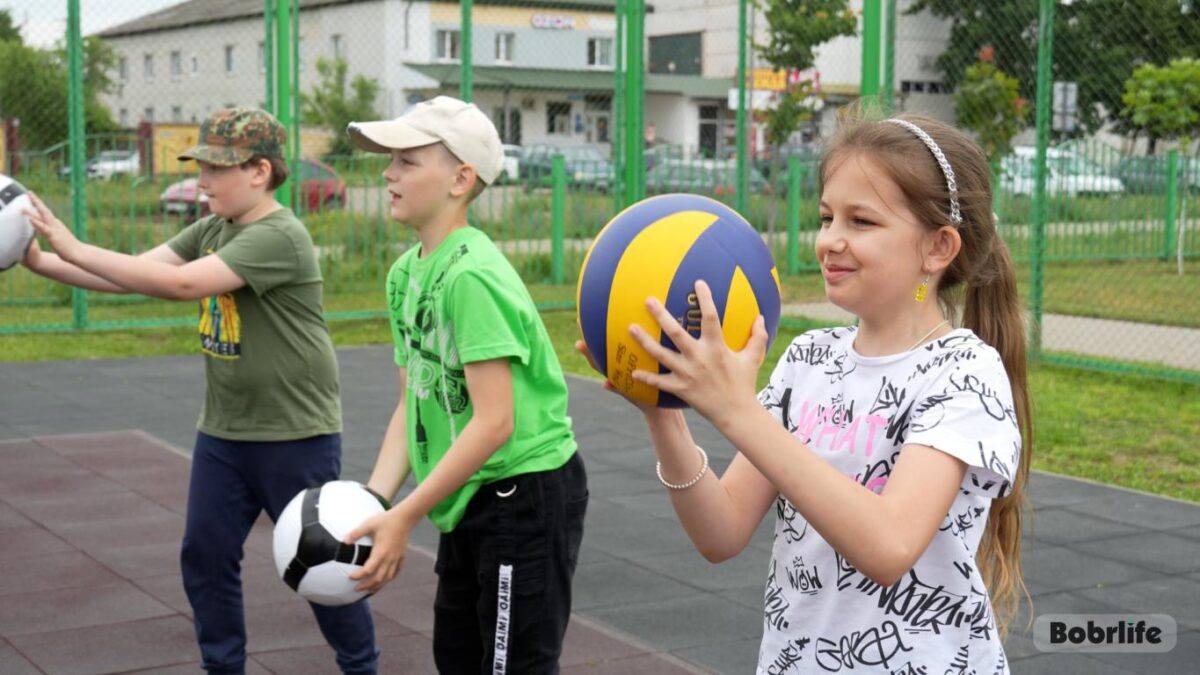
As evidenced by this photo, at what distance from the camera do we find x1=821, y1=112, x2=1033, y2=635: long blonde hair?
2.27 meters

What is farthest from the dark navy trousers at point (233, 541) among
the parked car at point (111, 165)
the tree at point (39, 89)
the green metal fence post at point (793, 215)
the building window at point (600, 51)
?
the green metal fence post at point (793, 215)

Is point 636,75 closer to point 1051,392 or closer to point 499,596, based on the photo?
point 1051,392

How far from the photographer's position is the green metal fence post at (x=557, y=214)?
15828mm

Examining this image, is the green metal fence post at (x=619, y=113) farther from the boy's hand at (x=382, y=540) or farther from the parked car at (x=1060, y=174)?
the boy's hand at (x=382, y=540)

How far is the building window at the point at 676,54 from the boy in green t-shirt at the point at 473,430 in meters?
15.1

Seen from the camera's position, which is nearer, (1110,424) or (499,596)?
(499,596)

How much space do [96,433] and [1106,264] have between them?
41.0 ft

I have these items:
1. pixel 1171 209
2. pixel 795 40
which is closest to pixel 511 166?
pixel 795 40

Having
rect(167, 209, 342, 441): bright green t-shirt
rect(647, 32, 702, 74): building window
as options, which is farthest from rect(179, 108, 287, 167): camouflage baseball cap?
rect(647, 32, 702, 74): building window

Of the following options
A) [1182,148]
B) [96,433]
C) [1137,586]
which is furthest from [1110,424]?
[96,433]

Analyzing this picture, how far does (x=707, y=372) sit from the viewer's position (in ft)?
6.31

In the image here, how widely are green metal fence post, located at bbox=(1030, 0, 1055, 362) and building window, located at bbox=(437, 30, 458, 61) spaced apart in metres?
6.36

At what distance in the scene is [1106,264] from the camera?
17344 mm

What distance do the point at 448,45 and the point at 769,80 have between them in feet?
11.4
